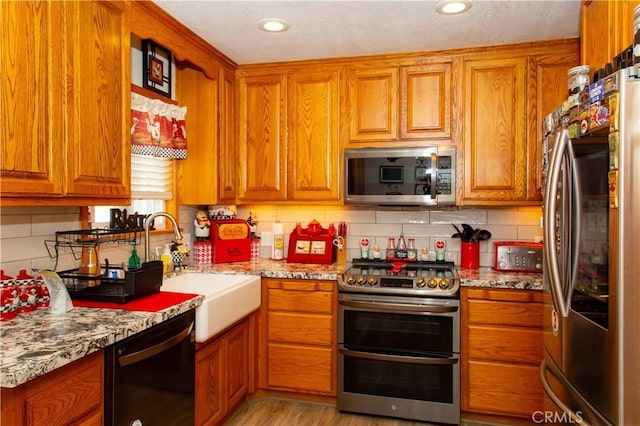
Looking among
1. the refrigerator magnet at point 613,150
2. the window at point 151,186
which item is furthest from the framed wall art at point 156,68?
the refrigerator magnet at point 613,150

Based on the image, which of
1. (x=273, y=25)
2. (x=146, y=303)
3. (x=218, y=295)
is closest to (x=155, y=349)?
(x=146, y=303)

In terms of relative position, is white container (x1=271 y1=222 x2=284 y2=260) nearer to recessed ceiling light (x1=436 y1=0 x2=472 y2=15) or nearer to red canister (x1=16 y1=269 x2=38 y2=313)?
red canister (x1=16 y1=269 x2=38 y2=313)

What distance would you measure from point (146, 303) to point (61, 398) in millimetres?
624

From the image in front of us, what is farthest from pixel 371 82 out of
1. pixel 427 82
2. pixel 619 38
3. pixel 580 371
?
pixel 580 371

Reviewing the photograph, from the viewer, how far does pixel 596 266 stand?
4.94 feet

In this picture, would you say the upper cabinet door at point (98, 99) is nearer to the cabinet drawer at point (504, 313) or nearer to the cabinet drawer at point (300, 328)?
the cabinet drawer at point (300, 328)

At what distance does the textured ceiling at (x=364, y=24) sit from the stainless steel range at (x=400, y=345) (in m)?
1.48

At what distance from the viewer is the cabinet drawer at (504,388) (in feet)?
8.55

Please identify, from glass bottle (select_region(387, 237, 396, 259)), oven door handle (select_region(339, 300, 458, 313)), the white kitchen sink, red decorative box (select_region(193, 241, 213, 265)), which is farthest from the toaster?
red decorative box (select_region(193, 241, 213, 265))

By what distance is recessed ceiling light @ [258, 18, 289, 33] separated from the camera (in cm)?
252

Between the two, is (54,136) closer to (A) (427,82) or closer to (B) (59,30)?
(B) (59,30)

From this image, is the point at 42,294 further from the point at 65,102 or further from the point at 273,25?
the point at 273,25

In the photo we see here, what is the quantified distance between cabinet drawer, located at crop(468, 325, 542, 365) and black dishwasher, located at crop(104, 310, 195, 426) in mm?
1623

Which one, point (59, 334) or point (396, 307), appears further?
point (396, 307)
